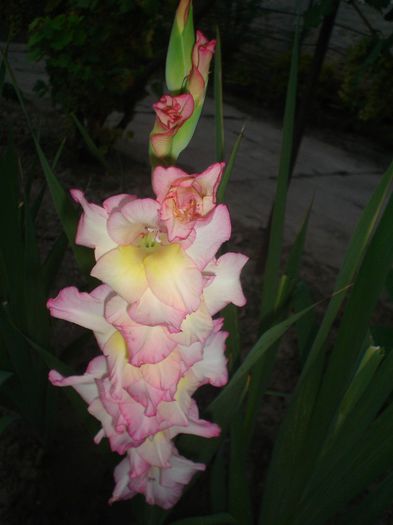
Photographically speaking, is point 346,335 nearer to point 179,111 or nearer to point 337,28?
point 179,111

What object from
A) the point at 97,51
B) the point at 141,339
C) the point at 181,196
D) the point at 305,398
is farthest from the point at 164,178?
the point at 97,51

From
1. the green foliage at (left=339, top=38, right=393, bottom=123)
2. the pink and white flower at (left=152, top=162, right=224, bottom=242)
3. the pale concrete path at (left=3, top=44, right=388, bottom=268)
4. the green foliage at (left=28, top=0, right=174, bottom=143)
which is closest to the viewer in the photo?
the pink and white flower at (left=152, top=162, right=224, bottom=242)

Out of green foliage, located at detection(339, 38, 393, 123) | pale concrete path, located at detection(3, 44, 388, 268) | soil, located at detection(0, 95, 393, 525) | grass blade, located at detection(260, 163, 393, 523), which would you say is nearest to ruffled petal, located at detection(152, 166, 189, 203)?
grass blade, located at detection(260, 163, 393, 523)

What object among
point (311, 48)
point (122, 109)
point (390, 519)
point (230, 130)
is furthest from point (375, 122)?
point (390, 519)

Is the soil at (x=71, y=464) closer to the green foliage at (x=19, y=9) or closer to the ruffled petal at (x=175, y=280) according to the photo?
the ruffled petal at (x=175, y=280)

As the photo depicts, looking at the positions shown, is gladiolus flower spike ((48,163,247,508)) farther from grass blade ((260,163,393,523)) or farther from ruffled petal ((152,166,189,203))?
grass blade ((260,163,393,523))

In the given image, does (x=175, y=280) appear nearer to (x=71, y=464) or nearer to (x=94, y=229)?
(x=94, y=229)
